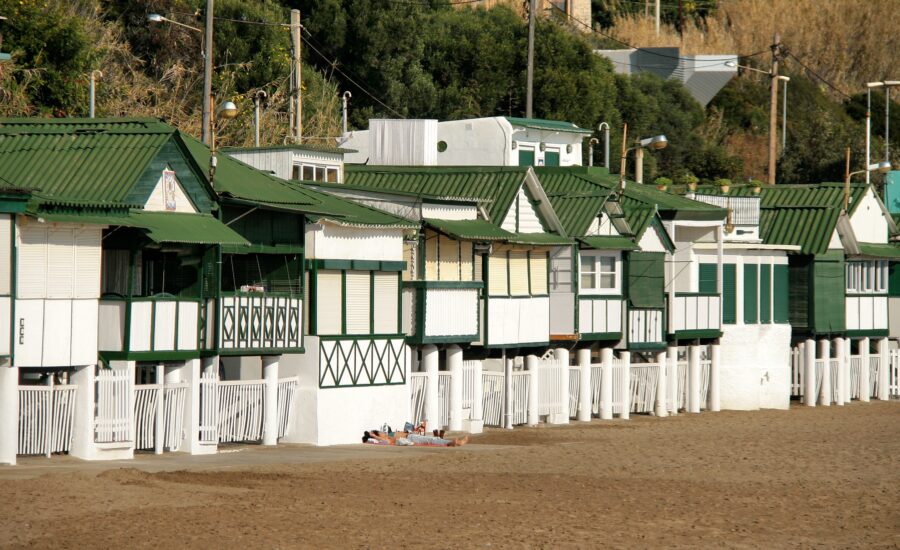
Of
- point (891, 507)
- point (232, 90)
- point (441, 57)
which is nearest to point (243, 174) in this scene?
point (891, 507)

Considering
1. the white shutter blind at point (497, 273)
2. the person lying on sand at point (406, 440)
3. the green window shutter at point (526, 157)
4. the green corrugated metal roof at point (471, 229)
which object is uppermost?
the green window shutter at point (526, 157)

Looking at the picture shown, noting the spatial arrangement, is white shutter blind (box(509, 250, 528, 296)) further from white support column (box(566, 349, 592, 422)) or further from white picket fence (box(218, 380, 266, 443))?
white picket fence (box(218, 380, 266, 443))

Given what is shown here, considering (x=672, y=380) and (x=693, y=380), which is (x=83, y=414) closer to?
(x=672, y=380)

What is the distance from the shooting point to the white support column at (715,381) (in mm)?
58125

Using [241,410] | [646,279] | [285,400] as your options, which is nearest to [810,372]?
[646,279]

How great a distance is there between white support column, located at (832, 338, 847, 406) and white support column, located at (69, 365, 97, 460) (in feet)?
119

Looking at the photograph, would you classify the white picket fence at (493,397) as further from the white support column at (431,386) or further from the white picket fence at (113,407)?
the white picket fence at (113,407)

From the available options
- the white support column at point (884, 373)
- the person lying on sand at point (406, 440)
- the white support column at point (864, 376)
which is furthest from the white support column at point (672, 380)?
the person lying on sand at point (406, 440)

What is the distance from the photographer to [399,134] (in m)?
54.8

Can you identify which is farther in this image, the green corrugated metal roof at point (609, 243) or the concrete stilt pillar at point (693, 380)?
the concrete stilt pillar at point (693, 380)

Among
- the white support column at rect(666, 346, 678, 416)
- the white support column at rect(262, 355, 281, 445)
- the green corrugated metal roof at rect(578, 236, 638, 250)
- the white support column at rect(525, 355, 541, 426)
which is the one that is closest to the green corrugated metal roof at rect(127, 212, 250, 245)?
the white support column at rect(262, 355, 281, 445)

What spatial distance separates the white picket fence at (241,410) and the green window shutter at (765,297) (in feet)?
81.4

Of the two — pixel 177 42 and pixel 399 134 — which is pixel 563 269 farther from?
pixel 177 42

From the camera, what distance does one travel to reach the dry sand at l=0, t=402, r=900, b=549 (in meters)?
26.1
